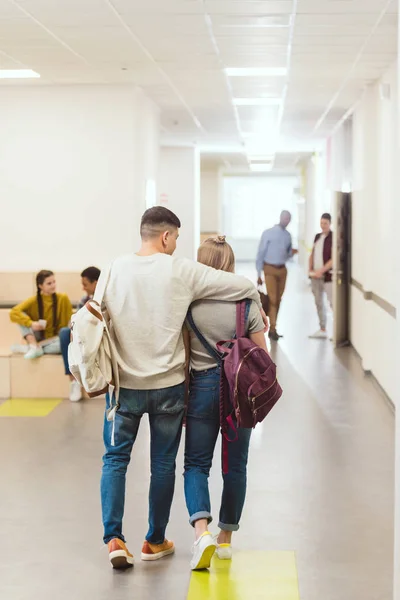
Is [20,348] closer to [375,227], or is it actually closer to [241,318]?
[375,227]

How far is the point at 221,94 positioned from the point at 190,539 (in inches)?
276

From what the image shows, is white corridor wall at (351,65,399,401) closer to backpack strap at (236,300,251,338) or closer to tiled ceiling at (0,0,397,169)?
tiled ceiling at (0,0,397,169)

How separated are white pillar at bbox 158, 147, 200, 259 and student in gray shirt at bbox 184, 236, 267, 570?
14.1 metres

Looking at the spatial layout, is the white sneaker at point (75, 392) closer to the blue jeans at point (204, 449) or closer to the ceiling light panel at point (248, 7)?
the ceiling light panel at point (248, 7)

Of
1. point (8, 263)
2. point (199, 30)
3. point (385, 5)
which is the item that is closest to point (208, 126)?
point (8, 263)

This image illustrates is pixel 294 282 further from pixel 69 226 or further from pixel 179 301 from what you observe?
pixel 179 301

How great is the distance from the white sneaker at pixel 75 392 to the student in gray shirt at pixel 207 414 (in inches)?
158

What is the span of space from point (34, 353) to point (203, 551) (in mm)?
4464

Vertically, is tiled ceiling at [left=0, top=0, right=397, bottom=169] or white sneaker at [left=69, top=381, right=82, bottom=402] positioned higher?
tiled ceiling at [left=0, top=0, right=397, bottom=169]

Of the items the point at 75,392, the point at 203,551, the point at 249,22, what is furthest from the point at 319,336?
the point at 203,551

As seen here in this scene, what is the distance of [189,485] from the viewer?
406 cm

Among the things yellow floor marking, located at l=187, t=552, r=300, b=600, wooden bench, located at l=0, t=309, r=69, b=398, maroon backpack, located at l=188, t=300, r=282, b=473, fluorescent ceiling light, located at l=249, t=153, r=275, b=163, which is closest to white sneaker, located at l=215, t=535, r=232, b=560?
yellow floor marking, located at l=187, t=552, r=300, b=600

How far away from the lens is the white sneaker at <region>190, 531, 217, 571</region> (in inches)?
155

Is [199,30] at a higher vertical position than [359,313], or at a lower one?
higher
